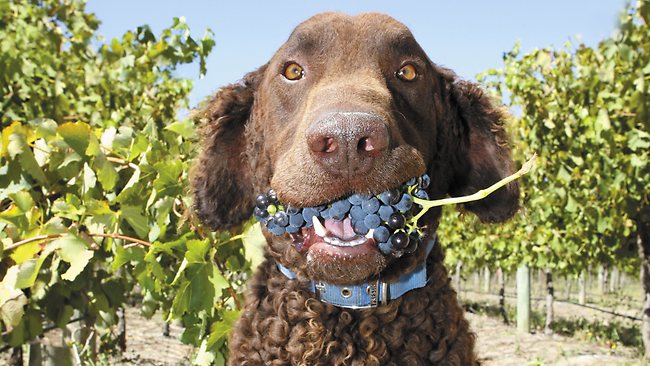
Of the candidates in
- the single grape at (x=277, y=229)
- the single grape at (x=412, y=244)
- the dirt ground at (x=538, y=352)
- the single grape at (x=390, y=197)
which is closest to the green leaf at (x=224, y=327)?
the single grape at (x=277, y=229)

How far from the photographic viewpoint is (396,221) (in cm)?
166

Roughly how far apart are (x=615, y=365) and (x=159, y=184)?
7469mm

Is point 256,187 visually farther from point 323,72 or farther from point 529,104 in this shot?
point 529,104

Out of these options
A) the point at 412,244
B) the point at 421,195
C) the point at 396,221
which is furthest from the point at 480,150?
the point at 396,221

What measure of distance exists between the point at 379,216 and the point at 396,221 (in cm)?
5

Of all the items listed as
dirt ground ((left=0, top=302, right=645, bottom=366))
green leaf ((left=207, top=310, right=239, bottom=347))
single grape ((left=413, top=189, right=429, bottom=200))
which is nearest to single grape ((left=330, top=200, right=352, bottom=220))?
single grape ((left=413, top=189, right=429, bottom=200))

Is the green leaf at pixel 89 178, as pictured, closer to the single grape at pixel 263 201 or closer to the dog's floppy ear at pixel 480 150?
the single grape at pixel 263 201

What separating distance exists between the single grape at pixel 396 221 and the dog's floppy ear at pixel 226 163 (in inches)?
32.6

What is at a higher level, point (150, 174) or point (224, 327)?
point (150, 174)

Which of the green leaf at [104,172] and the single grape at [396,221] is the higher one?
the green leaf at [104,172]

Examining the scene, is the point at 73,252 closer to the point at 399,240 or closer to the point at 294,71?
the point at 294,71

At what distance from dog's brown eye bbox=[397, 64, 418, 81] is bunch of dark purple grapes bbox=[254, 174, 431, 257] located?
0.42 metres

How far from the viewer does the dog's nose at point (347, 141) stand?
5.02ft

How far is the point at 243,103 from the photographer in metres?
2.39
